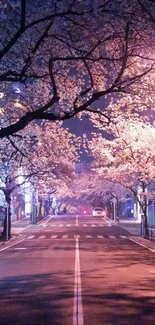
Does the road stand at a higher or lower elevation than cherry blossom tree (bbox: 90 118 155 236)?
lower

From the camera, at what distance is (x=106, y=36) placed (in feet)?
48.4

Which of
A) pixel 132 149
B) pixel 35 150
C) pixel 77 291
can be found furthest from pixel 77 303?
pixel 132 149

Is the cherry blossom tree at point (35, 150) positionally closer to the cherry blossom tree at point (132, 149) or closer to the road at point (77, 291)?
the cherry blossom tree at point (132, 149)

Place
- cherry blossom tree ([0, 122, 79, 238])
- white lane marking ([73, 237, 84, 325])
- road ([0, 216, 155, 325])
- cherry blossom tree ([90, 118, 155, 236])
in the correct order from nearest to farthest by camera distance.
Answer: white lane marking ([73, 237, 84, 325]), road ([0, 216, 155, 325]), cherry blossom tree ([0, 122, 79, 238]), cherry blossom tree ([90, 118, 155, 236])

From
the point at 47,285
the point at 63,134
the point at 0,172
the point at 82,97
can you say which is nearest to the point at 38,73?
the point at 82,97

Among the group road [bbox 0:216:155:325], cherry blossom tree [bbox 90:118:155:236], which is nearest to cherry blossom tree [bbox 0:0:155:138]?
road [bbox 0:216:155:325]

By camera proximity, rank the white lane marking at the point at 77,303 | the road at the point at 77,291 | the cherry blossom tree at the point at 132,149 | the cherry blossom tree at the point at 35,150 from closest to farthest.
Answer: the white lane marking at the point at 77,303 < the road at the point at 77,291 < the cherry blossom tree at the point at 35,150 < the cherry blossom tree at the point at 132,149

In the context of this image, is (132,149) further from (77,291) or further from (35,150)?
(77,291)

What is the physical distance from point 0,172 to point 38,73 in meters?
27.6

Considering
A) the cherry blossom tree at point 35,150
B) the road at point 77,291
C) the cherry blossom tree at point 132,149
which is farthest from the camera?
the cherry blossom tree at point 132,149

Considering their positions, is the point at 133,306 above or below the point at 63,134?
below

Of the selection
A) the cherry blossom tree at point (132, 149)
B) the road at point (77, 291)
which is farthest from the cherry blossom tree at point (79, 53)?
the cherry blossom tree at point (132, 149)

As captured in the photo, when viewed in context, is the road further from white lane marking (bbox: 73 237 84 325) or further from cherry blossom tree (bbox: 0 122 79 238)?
cherry blossom tree (bbox: 0 122 79 238)

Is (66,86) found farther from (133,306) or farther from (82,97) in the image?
(133,306)
